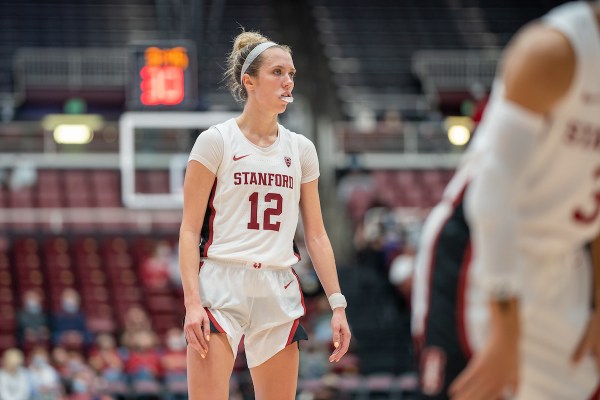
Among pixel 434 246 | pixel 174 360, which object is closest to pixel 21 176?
pixel 174 360

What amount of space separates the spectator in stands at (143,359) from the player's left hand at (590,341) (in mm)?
10861

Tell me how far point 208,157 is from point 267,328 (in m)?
0.75

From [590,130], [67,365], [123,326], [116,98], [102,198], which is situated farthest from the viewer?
[116,98]

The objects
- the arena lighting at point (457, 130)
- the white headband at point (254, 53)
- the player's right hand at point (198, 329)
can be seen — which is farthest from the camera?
the arena lighting at point (457, 130)

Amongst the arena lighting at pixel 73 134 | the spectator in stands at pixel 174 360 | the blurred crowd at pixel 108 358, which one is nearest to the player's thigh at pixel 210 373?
the blurred crowd at pixel 108 358

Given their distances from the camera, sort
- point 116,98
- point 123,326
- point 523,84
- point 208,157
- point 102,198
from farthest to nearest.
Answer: point 116,98
point 102,198
point 123,326
point 208,157
point 523,84

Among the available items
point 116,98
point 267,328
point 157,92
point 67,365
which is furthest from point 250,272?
point 116,98

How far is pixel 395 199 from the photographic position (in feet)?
67.4

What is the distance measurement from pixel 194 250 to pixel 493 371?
2.12 meters

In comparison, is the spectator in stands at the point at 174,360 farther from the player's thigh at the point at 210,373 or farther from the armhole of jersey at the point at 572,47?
the armhole of jersey at the point at 572,47

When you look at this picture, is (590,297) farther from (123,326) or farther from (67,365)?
(123,326)

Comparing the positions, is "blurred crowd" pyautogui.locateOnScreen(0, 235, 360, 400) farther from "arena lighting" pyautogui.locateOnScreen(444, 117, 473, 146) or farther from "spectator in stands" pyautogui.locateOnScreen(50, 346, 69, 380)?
"arena lighting" pyautogui.locateOnScreen(444, 117, 473, 146)

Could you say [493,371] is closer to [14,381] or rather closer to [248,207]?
[248,207]

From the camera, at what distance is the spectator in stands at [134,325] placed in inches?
596
